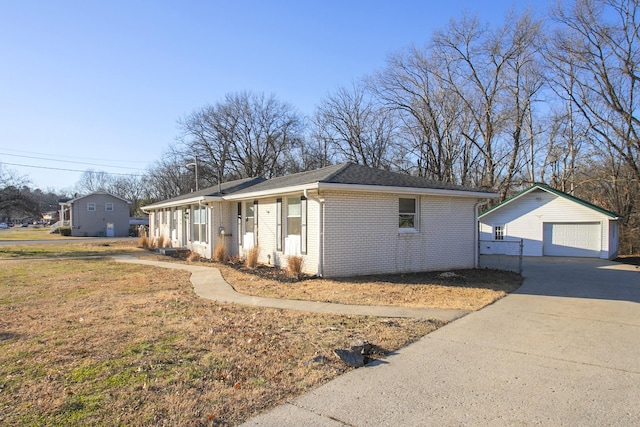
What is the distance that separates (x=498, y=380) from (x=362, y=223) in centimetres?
754

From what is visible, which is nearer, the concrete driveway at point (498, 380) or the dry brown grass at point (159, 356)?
the concrete driveway at point (498, 380)

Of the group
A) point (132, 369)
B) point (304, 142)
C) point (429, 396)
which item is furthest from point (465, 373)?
point (304, 142)

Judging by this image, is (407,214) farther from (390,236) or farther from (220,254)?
(220,254)

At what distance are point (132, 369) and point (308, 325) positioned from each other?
2.65 metres

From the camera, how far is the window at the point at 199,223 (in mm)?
18312

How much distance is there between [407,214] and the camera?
1254cm

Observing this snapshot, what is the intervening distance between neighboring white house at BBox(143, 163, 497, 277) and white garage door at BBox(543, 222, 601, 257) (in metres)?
10.2

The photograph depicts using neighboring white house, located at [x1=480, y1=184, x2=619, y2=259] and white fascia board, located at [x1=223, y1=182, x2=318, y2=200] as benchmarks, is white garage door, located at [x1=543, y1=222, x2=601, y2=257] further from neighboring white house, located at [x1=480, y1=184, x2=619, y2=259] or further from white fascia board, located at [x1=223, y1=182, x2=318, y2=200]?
white fascia board, located at [x1=223, y1=182, x2=318, y2=200]

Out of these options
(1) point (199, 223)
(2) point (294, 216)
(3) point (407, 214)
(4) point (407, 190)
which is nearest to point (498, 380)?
(4) point (407, 190)

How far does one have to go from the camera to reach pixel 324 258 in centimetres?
1102

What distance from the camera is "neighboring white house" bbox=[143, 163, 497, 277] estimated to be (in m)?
11.2

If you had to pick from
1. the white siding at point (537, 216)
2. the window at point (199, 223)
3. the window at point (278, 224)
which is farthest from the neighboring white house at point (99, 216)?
the white siding at point (537, 216)

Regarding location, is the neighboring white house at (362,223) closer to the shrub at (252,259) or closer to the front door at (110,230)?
the shrub at (252,259)

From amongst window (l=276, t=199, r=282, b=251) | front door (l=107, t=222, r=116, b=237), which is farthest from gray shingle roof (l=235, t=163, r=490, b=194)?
front door (l=107, t=222, r=116, b=237)
